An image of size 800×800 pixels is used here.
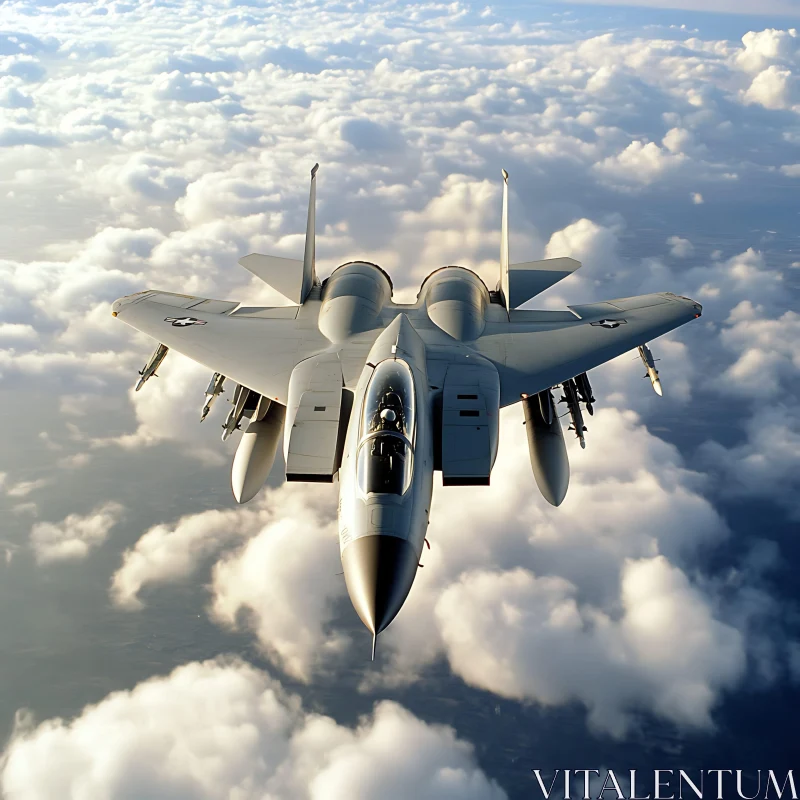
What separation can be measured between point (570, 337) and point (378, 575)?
11.1 metres

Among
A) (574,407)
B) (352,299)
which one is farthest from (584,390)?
(352,299)

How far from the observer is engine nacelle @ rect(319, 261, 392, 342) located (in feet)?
59.0

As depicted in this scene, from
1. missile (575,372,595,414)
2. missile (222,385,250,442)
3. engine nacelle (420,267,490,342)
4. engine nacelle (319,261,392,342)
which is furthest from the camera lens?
missile (575,372,595,414)

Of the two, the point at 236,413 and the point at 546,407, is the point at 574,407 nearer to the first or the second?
the point at 546,407

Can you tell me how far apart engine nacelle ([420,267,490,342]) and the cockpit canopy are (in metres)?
5.66

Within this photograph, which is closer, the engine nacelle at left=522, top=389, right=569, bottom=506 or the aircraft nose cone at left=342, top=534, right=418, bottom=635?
the aircraft nose cone at left=342, top=534, right=418, bottom=635

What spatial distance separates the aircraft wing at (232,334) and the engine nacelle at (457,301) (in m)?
3.67

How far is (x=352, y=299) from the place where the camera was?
18.8 m

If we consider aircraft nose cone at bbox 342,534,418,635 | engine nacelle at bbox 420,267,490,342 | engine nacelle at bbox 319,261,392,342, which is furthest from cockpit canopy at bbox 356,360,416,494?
engine nacelle at bbox 420,267,490,342

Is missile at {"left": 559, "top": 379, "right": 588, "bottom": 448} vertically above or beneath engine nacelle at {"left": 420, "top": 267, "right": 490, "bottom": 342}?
beneath

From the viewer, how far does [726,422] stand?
94188mm

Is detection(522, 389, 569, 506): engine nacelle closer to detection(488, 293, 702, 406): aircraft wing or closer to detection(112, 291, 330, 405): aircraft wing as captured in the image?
detection(488, 293, 702, 406): aircraft wing

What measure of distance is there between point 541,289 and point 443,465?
10124 millimetres

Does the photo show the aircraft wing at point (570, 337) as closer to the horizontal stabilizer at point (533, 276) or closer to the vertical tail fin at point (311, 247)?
the horizontal stabilizer at point (533, 276)
